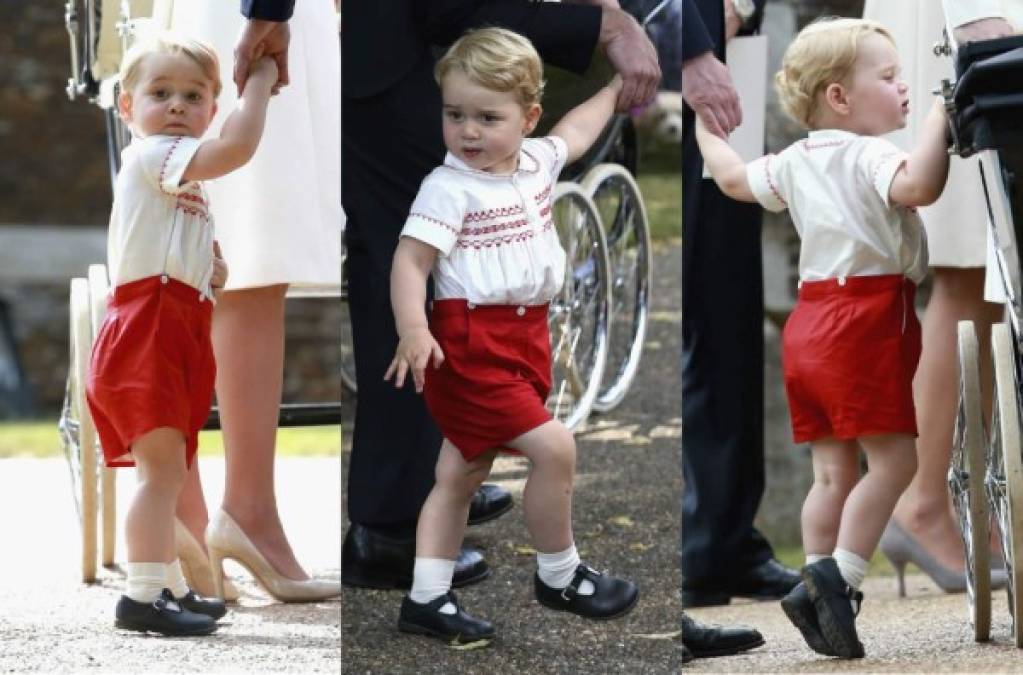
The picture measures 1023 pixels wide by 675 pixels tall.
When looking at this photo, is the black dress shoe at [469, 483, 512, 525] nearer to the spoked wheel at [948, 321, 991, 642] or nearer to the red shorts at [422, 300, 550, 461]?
the red shorts at [422, 300, 550, 461]

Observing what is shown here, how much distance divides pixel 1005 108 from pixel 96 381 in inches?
54.6

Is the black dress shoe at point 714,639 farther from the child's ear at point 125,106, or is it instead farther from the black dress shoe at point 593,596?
the child's ear at point 125,106

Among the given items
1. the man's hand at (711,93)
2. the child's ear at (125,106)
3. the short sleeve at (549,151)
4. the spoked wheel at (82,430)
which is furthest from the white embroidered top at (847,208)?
the spoked wheel at (82,430)

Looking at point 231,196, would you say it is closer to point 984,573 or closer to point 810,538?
point 810,538

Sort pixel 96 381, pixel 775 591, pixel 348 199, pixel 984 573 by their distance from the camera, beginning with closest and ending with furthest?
pixel 348 199 < pixel 96 381 < pixel 984 573 < pixel 775 591

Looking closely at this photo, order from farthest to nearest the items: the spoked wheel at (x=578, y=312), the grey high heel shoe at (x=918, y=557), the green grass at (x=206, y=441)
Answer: the grey high heel shoe at (x=918, y=557)
the green grass at (x=206, y=441)
the spoked wheel at (x=578, y=312)

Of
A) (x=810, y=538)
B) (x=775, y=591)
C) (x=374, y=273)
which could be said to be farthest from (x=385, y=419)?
(x=775, y=591)

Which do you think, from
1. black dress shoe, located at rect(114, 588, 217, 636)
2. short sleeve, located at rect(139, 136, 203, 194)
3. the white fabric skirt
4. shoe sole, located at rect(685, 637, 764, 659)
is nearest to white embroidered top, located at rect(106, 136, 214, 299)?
short sleeve, located at rect(139, 136, 203, 194)

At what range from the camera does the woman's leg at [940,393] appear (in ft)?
12.3

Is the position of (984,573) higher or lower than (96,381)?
lower

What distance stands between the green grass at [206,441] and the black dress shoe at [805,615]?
968 millimetres

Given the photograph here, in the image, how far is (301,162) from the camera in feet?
11.2

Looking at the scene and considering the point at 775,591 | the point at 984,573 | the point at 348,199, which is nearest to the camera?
the point at 348,199

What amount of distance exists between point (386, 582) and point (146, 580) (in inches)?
24.2
